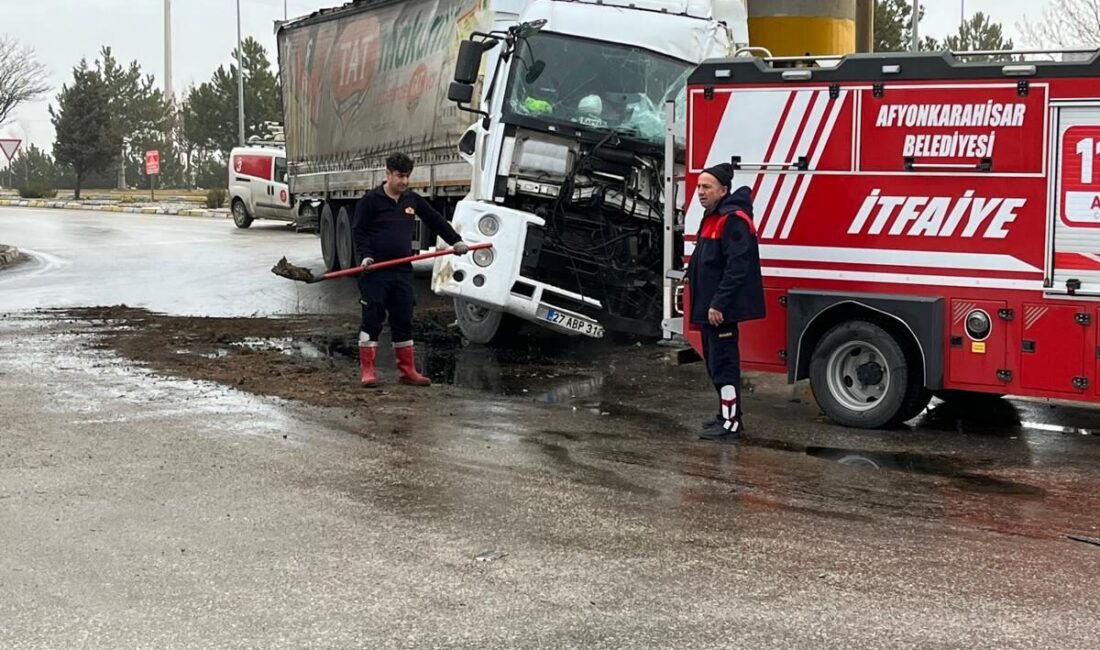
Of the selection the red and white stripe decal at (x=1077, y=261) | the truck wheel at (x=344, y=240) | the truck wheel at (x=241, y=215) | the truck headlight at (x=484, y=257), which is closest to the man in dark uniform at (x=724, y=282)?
the red and white stripe decal at (x=1077, y=261)

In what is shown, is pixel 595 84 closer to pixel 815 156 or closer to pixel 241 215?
pixel 815 156

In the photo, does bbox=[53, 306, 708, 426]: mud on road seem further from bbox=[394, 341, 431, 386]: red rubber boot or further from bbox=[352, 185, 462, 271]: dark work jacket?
bbox=[352, 185, 462, 271]: dark work jacket

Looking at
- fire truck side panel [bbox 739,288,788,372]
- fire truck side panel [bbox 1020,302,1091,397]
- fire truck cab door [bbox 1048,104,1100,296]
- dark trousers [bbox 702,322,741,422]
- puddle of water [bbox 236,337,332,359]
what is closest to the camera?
fire truck cab door [bbox 1048,104,1100,296]

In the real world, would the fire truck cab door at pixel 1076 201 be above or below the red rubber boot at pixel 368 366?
above

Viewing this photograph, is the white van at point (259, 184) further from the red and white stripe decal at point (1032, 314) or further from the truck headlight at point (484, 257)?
the red and white stripe decal at point (1032, 314)

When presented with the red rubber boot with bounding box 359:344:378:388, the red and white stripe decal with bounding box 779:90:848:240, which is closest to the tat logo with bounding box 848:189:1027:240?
the red and white stripe decal with bounding box 779:90:848:240

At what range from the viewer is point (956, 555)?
18.3 feet

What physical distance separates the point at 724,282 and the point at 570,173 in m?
3.32

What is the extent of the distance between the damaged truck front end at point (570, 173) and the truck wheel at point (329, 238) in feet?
28.4

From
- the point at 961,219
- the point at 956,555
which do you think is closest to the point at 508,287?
the point at 961,219

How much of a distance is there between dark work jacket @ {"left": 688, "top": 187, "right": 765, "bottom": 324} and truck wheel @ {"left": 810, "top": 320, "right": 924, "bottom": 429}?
2.45 feet

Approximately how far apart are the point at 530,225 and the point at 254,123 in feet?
189

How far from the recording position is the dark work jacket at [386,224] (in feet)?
33.3

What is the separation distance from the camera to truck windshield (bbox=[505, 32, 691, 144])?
444 inches
